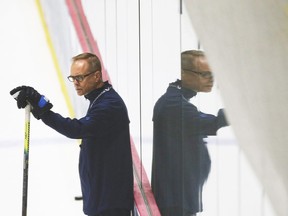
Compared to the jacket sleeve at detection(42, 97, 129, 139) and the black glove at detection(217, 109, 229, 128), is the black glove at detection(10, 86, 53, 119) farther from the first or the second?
the black glove at detection(217, 109, 229, 128)

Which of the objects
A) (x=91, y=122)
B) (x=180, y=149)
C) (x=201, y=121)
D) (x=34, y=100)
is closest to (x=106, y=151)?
(x=91, y=122)

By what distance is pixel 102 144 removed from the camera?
2174 millimetres

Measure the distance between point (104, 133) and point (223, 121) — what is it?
0.93m

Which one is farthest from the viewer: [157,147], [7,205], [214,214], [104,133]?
[7,205]

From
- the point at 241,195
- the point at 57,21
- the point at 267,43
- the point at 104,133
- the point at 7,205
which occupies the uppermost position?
the point at 57,21

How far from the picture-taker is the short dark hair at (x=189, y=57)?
1465 mm

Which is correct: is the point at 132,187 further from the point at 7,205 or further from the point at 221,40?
the point at 221,40

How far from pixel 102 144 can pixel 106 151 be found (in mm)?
35

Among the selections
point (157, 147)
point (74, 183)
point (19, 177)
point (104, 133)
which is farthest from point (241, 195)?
point (19, 177)

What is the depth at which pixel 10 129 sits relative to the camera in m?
3.11

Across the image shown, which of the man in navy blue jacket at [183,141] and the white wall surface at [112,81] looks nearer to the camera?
the white wall surface at [112,81]

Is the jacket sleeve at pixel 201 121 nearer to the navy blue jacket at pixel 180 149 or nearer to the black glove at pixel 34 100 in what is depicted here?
the navy blue jacket at pixel 180 149

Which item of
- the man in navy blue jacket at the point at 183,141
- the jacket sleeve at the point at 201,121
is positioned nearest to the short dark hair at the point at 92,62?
the man in navy blue jacket at the point at 183,141

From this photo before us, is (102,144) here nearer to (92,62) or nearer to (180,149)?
(92,62)
